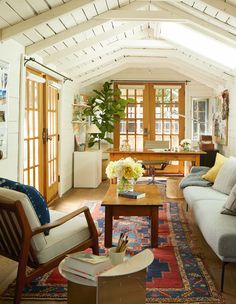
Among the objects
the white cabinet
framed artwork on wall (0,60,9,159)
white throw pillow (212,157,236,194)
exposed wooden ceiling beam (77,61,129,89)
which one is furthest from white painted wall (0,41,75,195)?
exposed wooden ceiling beam (77,61,129,89)

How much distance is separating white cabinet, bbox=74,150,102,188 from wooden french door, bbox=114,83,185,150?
199 cm

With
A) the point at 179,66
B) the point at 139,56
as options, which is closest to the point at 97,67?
the point at 139,56

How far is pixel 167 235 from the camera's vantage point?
404 centimetres

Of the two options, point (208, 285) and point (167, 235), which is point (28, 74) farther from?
point (208, 285)

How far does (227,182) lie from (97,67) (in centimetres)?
431

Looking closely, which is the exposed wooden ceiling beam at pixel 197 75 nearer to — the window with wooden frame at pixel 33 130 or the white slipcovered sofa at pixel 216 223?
the window with wooden frame at pixel 33 130

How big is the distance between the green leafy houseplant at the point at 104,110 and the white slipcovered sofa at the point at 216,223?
3960 mm

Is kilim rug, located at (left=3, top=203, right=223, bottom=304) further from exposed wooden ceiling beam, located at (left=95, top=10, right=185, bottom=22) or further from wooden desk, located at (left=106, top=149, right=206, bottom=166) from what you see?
exposed wooden ceiling beam, located at (left=95, top=10, right=185, bottom=22)

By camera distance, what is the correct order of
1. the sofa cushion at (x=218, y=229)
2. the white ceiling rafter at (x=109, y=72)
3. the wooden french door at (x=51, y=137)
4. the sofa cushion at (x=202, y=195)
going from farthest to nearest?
the white ceiling rafter at (x=109, y=72), the wooden french door at (x=51, y=137), the sofa cushion at (x=202, y=195), the sofa cushion at (x=218, y=229)

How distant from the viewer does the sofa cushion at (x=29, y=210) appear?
238 centimetres

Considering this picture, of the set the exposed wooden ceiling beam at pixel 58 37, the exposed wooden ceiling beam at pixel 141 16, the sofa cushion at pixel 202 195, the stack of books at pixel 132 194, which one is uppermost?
the exposed wooden ceiling beam at pixel 141 16

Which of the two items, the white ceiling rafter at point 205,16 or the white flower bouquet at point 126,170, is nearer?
the white flower bouquet at point 126,170

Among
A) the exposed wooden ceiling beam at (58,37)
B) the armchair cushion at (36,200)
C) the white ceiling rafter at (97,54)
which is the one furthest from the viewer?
the white ceiling rafter at (97,54)

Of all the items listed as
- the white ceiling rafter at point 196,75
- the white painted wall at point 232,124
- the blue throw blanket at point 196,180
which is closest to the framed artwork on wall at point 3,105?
the blue throw blanket at point 196,180
